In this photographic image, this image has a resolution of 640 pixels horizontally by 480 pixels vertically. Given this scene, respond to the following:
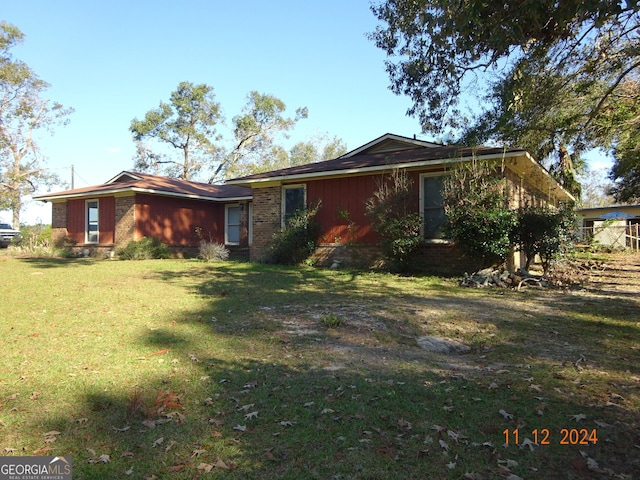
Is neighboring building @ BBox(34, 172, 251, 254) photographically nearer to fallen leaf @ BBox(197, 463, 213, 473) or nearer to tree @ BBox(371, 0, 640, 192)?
tree @ BBox(371, 0, 640, 192)

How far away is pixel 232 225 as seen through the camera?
66.7 feet

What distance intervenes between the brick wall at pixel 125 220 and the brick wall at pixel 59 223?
4.33m

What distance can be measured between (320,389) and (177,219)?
1703 cm

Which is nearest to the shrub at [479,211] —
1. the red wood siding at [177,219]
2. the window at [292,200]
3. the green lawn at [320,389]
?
the green lawn at [320,389]

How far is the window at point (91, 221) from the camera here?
19.7 m

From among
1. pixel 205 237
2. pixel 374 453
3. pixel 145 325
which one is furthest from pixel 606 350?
pixel 205 237

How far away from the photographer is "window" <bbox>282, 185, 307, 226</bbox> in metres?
14.2

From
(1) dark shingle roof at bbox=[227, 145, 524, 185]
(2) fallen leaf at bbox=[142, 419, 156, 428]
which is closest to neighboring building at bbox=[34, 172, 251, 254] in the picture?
(1) dark shingle roof at bbox=[227, 145, 524, 185]

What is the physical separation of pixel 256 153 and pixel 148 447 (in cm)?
4033

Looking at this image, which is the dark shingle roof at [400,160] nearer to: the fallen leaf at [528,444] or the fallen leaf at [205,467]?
the fallen leaf at [528,444]

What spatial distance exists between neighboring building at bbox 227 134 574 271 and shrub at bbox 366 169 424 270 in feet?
1.65

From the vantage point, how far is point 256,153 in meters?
41.8
